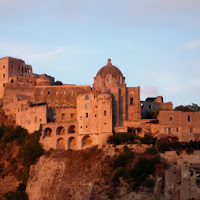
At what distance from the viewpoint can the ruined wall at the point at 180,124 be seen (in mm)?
72875

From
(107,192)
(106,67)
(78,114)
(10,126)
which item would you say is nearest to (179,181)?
(107,192)

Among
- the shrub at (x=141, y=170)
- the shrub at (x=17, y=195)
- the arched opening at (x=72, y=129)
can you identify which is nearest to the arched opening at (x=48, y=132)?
the arched opening at (x=72, y=129)

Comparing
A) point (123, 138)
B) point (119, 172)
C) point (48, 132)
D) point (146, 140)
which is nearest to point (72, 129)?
point (48, 132)

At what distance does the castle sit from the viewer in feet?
242

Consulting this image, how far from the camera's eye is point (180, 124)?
73312 mm

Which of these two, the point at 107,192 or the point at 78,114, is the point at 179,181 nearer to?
the point at 107,192

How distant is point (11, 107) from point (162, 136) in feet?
81.1

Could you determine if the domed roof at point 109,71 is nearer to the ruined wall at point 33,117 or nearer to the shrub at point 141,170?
the ruined wall at point 33,117

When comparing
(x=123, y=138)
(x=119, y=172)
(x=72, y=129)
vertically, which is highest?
(x=72, y=129)

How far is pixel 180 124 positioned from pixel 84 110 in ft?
41.8

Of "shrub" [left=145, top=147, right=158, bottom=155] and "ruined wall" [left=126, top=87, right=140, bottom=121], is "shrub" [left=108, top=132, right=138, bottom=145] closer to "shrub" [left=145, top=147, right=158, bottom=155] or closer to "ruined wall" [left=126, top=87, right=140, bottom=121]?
"shrub" [left=145, top=147, right=158, bottom=155]

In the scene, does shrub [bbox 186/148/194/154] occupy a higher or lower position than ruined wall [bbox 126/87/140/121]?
lower

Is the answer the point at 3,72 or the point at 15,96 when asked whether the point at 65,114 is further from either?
the point at 3,72

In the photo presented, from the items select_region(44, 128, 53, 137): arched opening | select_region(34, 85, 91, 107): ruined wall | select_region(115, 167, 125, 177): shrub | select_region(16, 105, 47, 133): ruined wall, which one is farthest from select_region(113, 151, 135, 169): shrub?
select_region(34, 85, 91, 107): ruined wall
